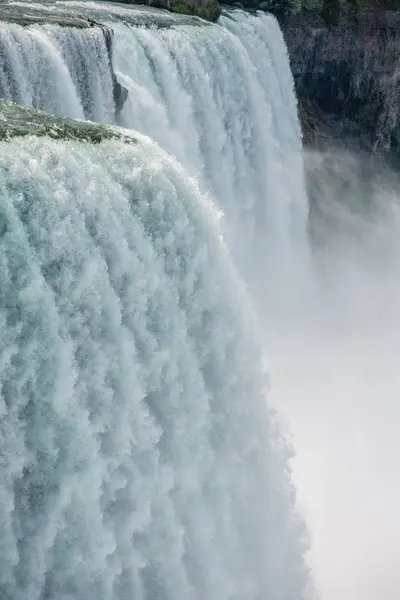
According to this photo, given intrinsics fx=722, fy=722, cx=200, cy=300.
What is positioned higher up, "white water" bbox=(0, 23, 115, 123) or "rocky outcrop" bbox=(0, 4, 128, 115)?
"rocky outcrop" bbox=(0, 4, 128, 115)

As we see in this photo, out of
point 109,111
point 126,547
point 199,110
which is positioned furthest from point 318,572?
point 199,110

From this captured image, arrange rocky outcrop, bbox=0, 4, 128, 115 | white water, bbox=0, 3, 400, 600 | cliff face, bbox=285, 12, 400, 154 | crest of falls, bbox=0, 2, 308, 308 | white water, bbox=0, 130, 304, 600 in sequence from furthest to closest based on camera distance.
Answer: cliff face, bbox=285, 12, 400, 154 < rocky outcrop, bbox=0, 4, 128, 115 < crest of falls, bbox=0, 2, 308, 308 < white water, bbox=0, 3, 400, 600 < white water, bbox=0, 130, 304, 600

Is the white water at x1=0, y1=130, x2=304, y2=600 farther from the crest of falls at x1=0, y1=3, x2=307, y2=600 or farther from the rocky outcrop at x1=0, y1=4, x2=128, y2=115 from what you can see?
the rocky outcrop at x1=0, y1=4, x2=128, y2=115

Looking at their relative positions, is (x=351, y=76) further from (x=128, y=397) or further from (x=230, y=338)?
(x=128, y=397)

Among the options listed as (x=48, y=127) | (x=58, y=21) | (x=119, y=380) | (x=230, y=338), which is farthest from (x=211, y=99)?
(x=119, y=380)

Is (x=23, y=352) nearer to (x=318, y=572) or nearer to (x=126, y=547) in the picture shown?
(x=126, y=547)

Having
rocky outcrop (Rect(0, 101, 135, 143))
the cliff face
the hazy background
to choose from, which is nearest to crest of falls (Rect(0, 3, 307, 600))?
rocky outcrop (Rect(0, 101, 135, 143))

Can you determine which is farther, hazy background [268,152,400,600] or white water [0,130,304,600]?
hazy background [268,152,400,600]
